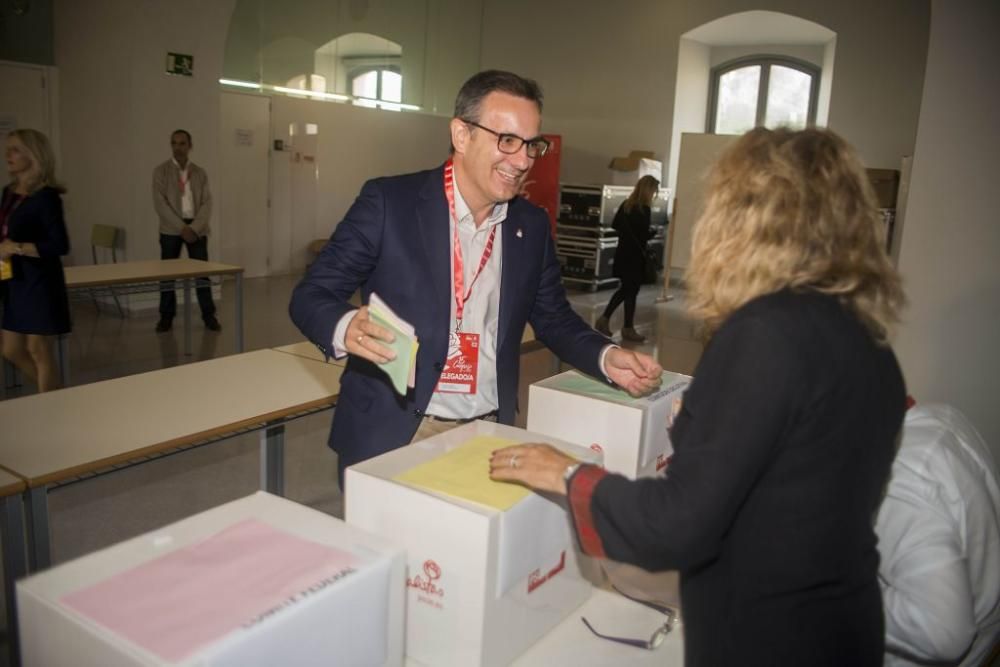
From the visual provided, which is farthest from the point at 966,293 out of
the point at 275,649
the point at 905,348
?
the point at 275,649

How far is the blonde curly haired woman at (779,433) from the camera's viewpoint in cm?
88

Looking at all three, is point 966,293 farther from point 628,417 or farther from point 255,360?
point 255,360

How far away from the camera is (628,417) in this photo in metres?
1.73

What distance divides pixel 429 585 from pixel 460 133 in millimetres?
1046

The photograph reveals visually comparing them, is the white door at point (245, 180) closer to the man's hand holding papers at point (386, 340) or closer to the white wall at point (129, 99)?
the white wall at point (129, 99)

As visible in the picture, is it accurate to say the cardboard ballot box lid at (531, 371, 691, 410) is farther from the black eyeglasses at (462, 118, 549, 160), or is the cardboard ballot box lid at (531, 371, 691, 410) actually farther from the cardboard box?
the cardboard box

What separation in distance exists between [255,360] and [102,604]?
2.43m

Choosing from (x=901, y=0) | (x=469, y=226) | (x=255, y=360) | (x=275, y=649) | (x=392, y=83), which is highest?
(x=901, y=0)

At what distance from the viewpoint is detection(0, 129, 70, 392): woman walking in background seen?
13.0 feet

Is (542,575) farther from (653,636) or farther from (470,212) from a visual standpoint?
(470,212)

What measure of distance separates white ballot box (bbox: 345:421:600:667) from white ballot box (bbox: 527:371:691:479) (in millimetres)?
481

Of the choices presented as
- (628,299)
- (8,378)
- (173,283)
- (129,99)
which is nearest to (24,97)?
(129,99)

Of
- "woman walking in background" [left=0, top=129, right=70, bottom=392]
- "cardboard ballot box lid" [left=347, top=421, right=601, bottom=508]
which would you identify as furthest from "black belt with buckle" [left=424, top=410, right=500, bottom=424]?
"woman walking in background" [left=0, top=129, right=70, bottom=392]

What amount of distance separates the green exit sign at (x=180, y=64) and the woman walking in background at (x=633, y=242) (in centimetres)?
441
